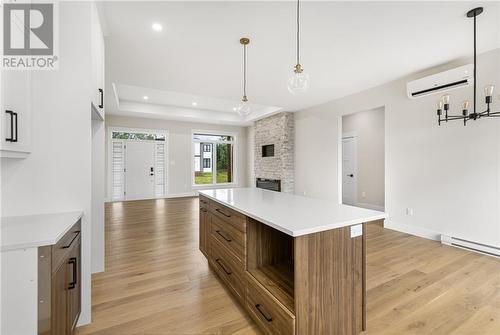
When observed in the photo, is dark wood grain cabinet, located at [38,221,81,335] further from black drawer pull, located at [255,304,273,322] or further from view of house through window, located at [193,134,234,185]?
view of house through window, located at [193,134,234,185]

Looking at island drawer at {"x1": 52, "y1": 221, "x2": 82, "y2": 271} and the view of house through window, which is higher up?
the view of house through window

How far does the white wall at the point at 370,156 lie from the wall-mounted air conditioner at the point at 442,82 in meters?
2.25

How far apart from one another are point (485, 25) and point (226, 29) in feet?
9.81

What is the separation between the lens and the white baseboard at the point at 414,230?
3.51m

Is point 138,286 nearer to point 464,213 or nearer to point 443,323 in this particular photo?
point 443,323

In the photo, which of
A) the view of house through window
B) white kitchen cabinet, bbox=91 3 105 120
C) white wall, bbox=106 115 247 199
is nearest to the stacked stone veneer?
the view of house through window

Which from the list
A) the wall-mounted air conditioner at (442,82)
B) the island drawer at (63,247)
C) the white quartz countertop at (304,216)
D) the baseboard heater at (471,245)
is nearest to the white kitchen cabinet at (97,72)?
the island drawer at (63,247)

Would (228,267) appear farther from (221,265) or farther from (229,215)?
(229,215)

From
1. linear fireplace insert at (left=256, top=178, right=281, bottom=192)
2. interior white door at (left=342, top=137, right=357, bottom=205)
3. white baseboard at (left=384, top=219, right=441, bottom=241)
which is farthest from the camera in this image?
linear fireplace insert at (left=256, top=178, right=281, bottom=192)

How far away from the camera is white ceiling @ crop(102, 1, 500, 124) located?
225 centimetres

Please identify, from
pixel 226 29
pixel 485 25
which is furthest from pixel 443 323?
pixel 226 29

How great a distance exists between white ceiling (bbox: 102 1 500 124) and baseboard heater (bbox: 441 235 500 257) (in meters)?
2.67

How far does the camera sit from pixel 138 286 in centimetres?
218

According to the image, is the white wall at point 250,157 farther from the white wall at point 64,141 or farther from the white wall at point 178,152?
the white wall at point 64,141
